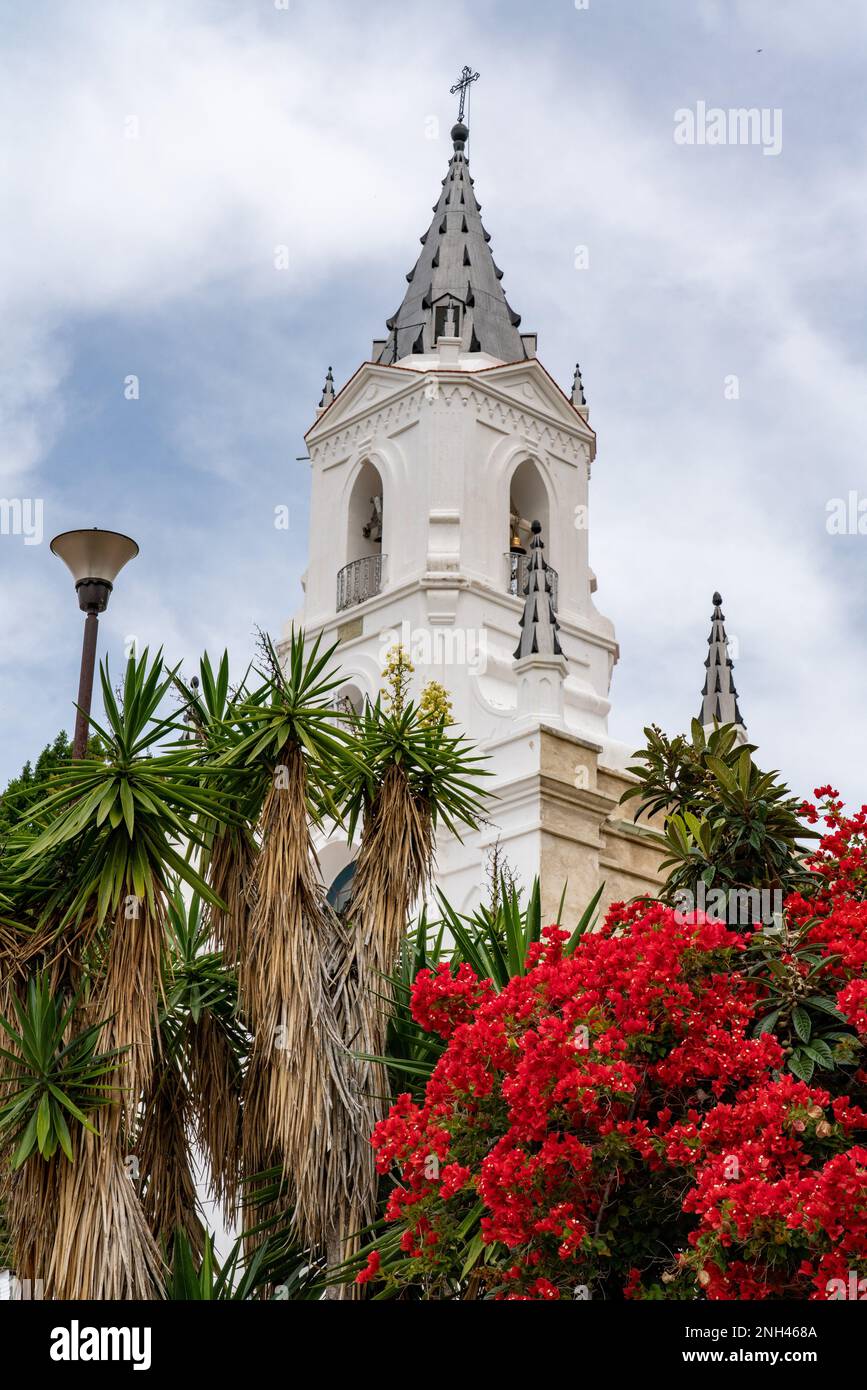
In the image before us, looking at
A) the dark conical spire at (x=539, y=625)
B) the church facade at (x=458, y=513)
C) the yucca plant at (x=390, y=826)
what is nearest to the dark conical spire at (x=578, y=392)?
the church facade at (x=458, y=513)

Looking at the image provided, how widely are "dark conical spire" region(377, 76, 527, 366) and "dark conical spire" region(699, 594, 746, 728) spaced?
18.1 ft

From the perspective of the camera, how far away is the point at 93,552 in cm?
1034

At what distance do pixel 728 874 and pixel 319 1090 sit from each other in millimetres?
2526

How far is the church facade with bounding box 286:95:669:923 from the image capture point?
22.1 meters

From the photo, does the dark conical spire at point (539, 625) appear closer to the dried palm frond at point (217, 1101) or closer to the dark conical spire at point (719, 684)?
the dark conical spire at point (719, 684)

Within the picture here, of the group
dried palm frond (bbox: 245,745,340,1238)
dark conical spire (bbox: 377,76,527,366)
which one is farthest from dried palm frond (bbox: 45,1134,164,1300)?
dark conical spire (bbox: 377,76,527,366)

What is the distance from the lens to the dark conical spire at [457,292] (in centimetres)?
2580

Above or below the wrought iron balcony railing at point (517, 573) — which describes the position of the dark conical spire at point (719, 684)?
below

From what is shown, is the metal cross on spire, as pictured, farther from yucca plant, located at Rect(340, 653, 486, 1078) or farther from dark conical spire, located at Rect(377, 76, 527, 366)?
yucca plant, located at Rect(340, 653, 486, 1078)

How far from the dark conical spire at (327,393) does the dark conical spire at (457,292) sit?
100 cm

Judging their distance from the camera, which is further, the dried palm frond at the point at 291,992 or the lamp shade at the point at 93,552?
the lamp shade at the point at 93,552

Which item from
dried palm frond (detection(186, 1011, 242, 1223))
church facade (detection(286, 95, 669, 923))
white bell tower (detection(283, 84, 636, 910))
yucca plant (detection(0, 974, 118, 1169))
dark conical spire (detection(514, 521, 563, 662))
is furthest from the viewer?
white bell tower (detection(283, 84, 636, 910))

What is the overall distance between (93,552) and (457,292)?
17.1m
